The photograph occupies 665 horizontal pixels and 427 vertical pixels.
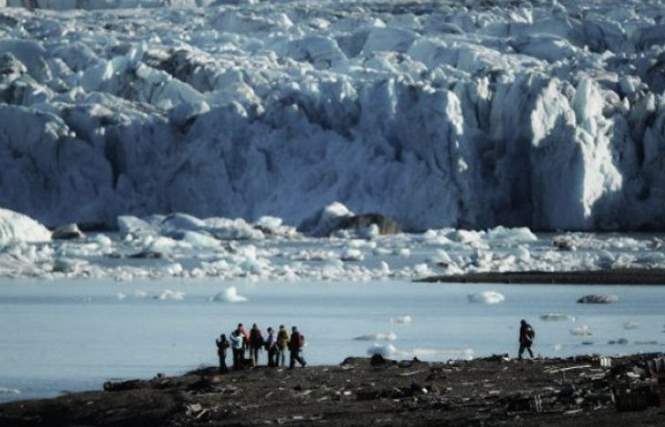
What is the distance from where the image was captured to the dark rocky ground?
10320 mm

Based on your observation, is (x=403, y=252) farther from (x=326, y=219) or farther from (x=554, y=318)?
(x=554, y=318)

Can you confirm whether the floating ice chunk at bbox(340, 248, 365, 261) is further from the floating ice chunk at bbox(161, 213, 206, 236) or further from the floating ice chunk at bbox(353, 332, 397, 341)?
the floating ice chunk at bbox(353, 332, 397, 341)

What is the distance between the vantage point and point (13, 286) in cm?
2559

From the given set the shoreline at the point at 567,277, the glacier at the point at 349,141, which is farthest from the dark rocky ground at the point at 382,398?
the glacier at the point at 349,141

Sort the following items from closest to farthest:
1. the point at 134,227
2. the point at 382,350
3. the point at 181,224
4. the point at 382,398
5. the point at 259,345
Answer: the point at 382,398, the point at 259,345, the point at 382,350, the point at 181,224, the point at 134,227

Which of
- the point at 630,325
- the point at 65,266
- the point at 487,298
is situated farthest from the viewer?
the point at 65,266

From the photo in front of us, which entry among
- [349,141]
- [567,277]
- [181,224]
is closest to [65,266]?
[181,224]

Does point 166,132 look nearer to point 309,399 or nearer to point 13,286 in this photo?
point 13,286

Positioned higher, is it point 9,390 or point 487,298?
point 487,298

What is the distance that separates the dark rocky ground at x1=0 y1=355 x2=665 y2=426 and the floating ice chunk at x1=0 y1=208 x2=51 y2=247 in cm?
2041

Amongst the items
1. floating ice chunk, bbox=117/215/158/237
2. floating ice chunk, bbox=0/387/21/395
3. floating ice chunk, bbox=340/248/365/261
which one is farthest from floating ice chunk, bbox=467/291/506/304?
floating ice chunk, bbox=117/215/158/237

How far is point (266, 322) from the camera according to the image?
18562 mm

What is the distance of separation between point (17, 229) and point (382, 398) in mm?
23020

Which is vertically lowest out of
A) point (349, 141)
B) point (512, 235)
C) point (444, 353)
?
point (444, 353)
